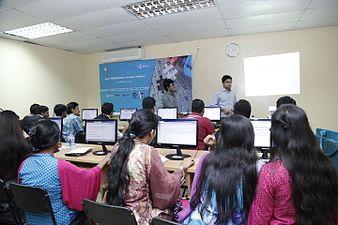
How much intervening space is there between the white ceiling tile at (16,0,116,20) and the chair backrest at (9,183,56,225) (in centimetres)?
260

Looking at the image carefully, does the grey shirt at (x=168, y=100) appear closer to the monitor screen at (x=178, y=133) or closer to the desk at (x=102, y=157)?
the desk at (x=102, y=157)

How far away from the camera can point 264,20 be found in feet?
14.8

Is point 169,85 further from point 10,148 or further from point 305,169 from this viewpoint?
point 305,169

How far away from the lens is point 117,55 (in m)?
6.49

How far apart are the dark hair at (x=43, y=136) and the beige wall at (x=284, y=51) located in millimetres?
4521

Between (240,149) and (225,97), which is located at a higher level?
(225,97)

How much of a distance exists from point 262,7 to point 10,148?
12.0 feet

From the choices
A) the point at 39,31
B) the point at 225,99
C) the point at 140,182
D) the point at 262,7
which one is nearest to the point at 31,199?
the point at 140,182

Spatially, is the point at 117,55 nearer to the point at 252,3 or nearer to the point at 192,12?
the point at 192,12

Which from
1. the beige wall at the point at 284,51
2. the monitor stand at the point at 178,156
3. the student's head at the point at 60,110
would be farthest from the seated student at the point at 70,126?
the beige wall at the point at 284,51

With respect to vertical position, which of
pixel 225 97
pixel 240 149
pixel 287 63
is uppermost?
pixel 287 63

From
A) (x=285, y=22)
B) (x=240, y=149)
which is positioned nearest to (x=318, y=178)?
(x=240, y=149)

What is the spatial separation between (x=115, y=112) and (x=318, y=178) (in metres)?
5.97

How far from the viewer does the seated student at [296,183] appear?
118 cm
